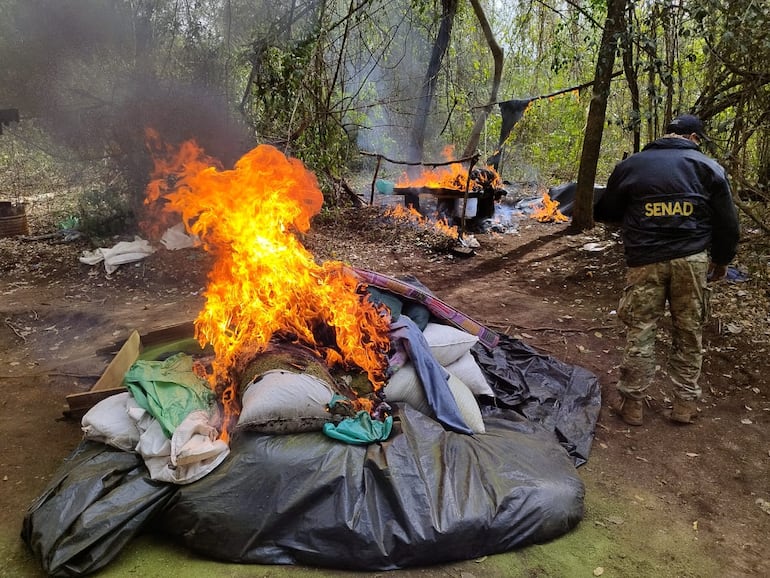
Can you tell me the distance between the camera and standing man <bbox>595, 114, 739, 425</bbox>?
3295 millimetres

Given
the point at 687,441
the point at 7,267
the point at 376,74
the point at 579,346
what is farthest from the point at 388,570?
the point at 376,74

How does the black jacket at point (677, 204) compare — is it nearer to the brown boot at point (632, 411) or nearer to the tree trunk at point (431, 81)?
the brown boot at point (632, 411)

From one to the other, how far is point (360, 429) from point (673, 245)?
7.83 ft

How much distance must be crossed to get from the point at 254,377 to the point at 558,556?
184cm

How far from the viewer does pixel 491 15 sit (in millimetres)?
10828

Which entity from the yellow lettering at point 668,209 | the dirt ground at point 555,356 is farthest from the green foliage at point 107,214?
the yellow lettering at point 668,209

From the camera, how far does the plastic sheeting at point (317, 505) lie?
2.24 metres

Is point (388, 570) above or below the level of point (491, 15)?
below

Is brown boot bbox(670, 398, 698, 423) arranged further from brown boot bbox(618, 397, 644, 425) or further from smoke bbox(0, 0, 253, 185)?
smoke bbox(0, 0, 253, 185)

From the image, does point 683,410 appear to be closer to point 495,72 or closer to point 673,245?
point 673,245


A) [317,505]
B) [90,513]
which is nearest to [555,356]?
[317,505]

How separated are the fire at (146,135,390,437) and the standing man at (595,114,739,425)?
1.78m

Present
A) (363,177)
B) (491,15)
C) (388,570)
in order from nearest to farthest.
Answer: (388,570), (491,15), (363,177)

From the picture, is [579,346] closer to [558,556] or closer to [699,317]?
[699,317]
